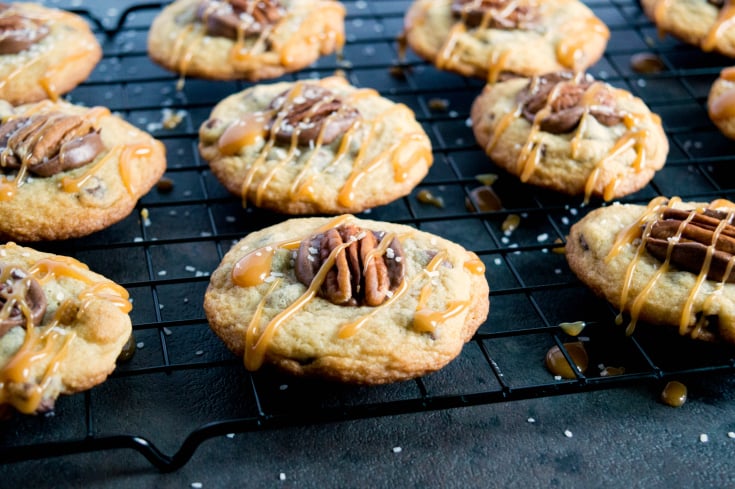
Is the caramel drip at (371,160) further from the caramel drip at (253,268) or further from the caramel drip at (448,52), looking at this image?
the caramel drip at (448,52)

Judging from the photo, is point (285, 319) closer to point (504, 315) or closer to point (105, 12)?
point (504, 315)

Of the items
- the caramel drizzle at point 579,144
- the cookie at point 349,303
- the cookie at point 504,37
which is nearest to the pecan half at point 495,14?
the cookie at point 504,37

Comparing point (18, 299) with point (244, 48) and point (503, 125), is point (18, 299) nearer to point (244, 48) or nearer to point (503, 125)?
point (244, 48)

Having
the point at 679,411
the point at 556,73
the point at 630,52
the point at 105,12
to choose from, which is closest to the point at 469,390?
the point at 679,411

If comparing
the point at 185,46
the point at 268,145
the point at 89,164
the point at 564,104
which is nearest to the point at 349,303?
the point at 268,145

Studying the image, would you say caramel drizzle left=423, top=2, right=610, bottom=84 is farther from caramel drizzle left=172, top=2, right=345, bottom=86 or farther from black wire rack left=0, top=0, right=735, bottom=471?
caramel drizzle left=172, top=2, right=345, bottom=86

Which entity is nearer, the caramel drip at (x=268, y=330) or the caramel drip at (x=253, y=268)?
the caramel drip at (x=268, y=330)
